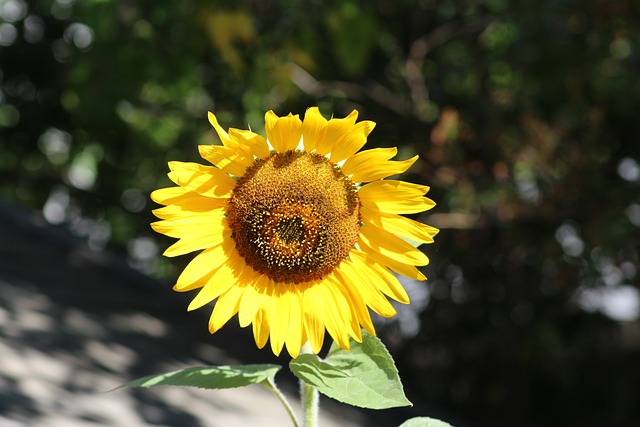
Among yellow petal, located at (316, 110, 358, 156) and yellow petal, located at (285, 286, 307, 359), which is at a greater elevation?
yellow petal, located at (316, 110, 358, 156)

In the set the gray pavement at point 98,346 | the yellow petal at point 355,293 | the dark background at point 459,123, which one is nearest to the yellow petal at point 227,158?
the yellow petal at point 355,293

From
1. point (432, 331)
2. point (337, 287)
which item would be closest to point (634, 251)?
point (432, 331)

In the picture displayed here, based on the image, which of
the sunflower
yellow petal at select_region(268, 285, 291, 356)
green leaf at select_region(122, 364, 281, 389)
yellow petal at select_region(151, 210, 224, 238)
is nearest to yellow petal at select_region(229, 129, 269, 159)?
the sunflower

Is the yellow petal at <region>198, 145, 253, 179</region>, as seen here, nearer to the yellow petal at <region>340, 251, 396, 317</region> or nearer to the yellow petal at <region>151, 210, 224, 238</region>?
the yellow petal at <region>151, 210, 224, 238</region>

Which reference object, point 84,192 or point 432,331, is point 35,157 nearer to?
point 84,192

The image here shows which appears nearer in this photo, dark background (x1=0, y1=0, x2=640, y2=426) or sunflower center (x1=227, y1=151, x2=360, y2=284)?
sunflower center (x1=227, y1=151, x2=360, y2=284)

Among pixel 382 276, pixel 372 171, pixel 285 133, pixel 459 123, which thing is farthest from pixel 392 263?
pixel 459 123

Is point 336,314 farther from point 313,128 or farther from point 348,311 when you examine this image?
point 313,128
